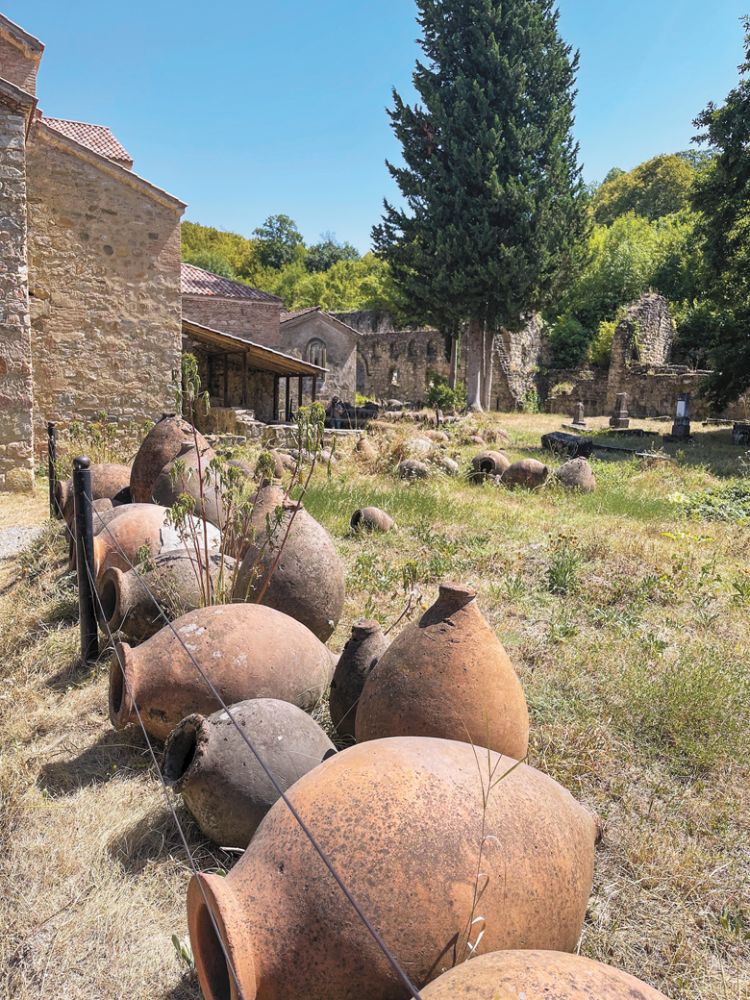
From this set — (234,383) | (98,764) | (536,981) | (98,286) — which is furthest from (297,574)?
(234,383)

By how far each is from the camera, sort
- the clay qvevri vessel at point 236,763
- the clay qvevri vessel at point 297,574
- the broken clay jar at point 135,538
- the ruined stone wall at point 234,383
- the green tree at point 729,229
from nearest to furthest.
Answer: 1. the clay qvevri vessel at point 236,763
2. the clay qvevri vessel at point 297,574
3. the broken clay jar at point 135,538
4. the green tree at point 729,229
5. the ruined stone wall at point 234,383

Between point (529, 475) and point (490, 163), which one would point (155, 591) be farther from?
point (490, 163)

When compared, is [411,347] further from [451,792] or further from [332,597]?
[451,792]

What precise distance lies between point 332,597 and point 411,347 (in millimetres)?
31848

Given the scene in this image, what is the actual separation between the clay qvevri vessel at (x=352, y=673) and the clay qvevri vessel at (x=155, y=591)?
1.09 meters

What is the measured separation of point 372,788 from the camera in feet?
5.84

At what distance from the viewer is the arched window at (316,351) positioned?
94.5ft

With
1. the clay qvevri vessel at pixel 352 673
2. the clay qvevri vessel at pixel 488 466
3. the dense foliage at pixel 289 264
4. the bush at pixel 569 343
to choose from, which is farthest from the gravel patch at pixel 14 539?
the dense foliage at pixel 289 264

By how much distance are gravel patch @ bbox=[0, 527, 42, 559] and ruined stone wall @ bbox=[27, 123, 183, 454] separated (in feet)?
13.8

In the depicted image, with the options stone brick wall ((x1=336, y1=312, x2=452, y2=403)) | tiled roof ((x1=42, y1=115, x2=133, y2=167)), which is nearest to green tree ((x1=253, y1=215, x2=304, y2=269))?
stone brick wall ((x1=336, y1=312, x2=452, y2=403))

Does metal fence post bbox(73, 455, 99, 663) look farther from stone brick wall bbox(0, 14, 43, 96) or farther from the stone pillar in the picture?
stone brick wall bbox(0, 14, 43, 96)

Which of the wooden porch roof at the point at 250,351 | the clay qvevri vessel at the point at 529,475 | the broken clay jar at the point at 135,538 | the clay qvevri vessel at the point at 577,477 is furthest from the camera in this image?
the wooden porch roof at the point at 250,351

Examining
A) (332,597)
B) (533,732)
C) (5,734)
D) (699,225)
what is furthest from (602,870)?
(699,225)

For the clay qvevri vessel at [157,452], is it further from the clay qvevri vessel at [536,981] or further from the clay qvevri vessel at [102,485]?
the clay qvevri vessel at [536,981]
